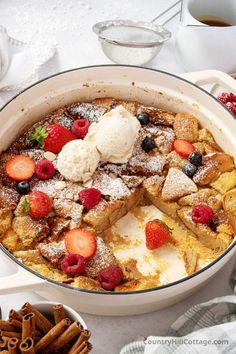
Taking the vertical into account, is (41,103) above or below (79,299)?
above

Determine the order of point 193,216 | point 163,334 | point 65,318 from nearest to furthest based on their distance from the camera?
1. point 65,318
2. point 163,334
3. point 193,216

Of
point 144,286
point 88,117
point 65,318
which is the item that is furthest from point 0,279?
point 88,117

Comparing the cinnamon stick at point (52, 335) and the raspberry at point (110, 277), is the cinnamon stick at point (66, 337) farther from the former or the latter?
the raspberry at point (110, 277)

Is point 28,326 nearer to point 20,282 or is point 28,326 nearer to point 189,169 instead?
point 20,282

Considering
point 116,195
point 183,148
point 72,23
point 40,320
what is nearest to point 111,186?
point 116,195

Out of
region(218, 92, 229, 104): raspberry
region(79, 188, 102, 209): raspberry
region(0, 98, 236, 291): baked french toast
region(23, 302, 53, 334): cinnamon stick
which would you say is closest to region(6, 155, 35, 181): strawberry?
region(0, 98, 236, 291): baked french toast

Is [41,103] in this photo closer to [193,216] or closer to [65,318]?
[193,216]
